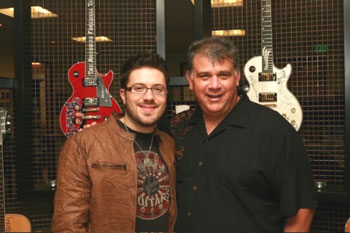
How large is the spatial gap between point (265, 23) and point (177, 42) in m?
5.18

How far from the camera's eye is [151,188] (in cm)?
165

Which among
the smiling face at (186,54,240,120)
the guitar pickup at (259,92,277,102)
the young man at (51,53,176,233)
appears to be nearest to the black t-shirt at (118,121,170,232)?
the young man at (51,53,176,233)

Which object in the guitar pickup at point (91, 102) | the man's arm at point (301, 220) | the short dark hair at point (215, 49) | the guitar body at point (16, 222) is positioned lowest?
the guitar body at point (16, 222)

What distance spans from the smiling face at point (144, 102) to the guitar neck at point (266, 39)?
77cm

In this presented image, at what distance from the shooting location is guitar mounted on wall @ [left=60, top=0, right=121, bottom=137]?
2.30 m

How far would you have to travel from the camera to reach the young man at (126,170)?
61.4 inches

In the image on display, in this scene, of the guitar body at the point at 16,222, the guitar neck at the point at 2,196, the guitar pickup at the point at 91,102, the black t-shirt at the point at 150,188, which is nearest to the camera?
the black t-shirt at the point at 150,188

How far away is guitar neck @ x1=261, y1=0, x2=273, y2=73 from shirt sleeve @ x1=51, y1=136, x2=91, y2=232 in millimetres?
1204

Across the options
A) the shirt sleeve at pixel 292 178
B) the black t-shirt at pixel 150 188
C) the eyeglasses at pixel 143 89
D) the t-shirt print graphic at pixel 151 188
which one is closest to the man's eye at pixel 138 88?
the eyeglasses at pixel 143 89

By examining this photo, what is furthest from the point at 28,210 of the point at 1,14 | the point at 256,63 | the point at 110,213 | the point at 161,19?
the point at 1,14

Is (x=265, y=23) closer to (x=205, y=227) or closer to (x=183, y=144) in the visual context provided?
(x=183, y=144)

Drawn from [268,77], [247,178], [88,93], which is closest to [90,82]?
[88,93]

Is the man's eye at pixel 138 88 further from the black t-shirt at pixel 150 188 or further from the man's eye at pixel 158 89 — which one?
the black t-shirt at pixel 150 188

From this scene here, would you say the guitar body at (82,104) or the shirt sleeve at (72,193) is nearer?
the shirt sleeve at (72,193)
